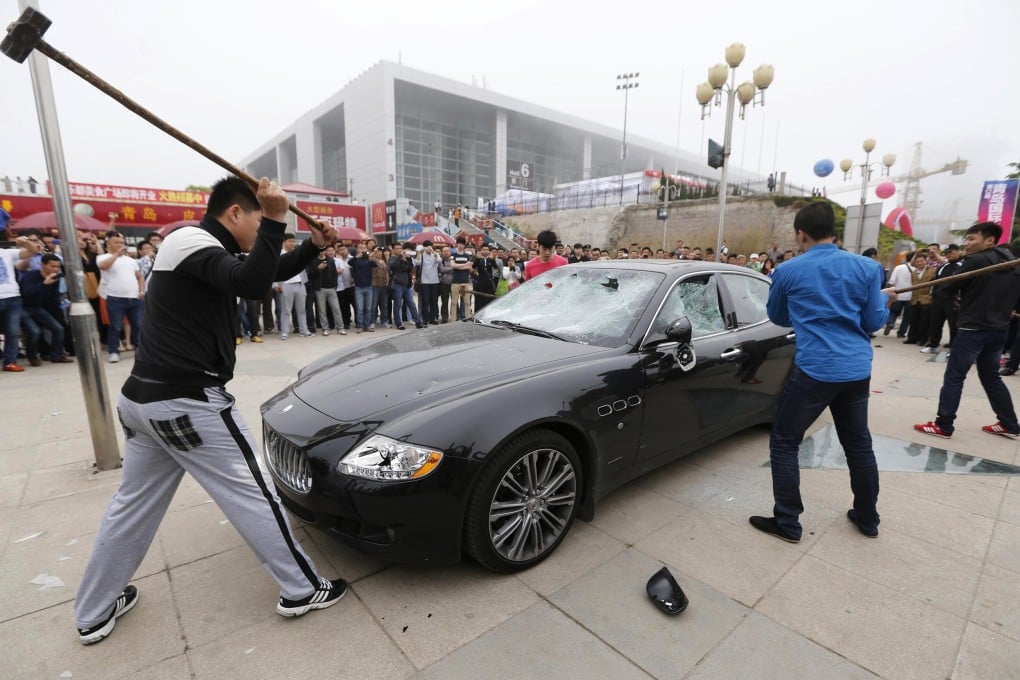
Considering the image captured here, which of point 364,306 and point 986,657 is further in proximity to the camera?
point 364,306

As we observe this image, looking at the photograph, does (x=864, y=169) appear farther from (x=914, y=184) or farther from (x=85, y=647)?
(x=914, y=184)

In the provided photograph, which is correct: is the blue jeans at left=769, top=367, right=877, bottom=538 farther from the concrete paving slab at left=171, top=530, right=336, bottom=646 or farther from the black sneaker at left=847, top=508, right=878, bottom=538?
the concrete paving slab at left=171, top=530, right=336, bottom=646

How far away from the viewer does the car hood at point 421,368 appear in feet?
7.70

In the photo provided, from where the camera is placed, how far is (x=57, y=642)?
6.55ft

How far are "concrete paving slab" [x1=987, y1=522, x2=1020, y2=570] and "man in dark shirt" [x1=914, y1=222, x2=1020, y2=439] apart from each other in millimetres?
1779

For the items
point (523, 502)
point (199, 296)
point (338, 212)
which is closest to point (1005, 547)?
point (523, 502)

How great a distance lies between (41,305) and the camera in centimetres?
696

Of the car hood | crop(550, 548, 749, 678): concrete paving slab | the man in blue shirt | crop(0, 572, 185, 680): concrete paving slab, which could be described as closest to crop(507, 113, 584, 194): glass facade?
the car hood

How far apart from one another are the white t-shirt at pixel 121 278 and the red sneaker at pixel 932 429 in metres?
9.52

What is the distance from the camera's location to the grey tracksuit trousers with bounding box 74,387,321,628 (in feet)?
6.41

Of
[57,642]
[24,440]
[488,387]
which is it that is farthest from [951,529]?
[24,440]

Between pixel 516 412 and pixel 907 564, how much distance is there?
7.13 feet

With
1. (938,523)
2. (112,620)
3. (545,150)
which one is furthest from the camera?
(545,150)

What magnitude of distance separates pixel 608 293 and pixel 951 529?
2.40 metres
